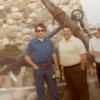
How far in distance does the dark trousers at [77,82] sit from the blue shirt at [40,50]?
0.28m

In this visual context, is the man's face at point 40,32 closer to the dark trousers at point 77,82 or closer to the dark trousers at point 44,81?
the dark trousers at point 44,81

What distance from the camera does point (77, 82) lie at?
4.40 metres

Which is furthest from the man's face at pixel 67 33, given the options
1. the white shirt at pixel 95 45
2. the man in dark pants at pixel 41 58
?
the white shirt at pixel 95 45

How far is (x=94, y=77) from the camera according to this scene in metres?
4.71

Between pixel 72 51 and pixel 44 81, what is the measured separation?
486 mm

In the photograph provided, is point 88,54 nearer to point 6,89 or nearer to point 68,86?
point 68,86

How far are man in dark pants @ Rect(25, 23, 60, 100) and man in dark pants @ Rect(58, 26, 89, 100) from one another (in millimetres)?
112

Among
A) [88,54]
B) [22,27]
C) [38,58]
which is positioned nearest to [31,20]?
[22,27]

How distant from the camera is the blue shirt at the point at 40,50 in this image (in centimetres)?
431

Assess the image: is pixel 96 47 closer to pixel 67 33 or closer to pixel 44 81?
pixel 67 33

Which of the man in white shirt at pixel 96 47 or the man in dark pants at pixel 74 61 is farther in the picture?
the man in white shirt at pixel 96 47

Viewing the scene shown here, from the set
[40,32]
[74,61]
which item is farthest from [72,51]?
[40,32]

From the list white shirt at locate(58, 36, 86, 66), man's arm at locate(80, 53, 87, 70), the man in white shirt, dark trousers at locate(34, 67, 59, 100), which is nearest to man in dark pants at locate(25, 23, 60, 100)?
dark trousers at locate(34, 67, 59, 100)

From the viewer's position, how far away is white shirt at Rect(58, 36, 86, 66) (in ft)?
14.2
